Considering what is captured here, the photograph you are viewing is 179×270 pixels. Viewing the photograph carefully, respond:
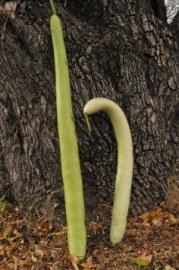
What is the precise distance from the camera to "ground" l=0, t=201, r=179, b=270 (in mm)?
2398

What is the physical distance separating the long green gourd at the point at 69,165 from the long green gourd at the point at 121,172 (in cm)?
23

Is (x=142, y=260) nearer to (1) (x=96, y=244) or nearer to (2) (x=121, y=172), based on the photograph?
(1) (x=96, y=244)

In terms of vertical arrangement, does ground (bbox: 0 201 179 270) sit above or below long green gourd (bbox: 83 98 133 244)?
below

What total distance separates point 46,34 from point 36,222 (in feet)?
3.86

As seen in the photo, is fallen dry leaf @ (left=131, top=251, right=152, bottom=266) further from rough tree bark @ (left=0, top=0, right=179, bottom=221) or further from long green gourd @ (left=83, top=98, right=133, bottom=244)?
rough tree bark @ (left=0, top=0, right=179, bottom=221)

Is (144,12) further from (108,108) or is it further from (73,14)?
(108,108)

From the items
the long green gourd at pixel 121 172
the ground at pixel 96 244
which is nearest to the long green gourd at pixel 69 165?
the ground at pixel 96 244

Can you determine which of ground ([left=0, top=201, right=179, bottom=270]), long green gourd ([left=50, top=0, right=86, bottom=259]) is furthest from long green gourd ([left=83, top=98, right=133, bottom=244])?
long green gourd ([left=50, top=0, right=86, bottom=259])

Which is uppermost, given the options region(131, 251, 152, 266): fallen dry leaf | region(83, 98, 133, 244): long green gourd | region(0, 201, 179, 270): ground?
region(83, 98, 133, 244): long green gourd

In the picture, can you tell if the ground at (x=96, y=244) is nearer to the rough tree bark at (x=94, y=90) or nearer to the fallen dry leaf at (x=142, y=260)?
the fallen dry leaf at (x=142, y=260)

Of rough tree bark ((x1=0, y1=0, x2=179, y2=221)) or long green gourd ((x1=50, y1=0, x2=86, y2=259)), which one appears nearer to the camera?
long green gourd ((x1=50, y1=0, x2=86, y2=259))

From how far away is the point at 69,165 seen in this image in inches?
93.7

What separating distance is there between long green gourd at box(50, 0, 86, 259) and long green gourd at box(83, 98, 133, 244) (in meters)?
0.23

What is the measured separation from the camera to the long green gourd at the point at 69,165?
2379 mm
